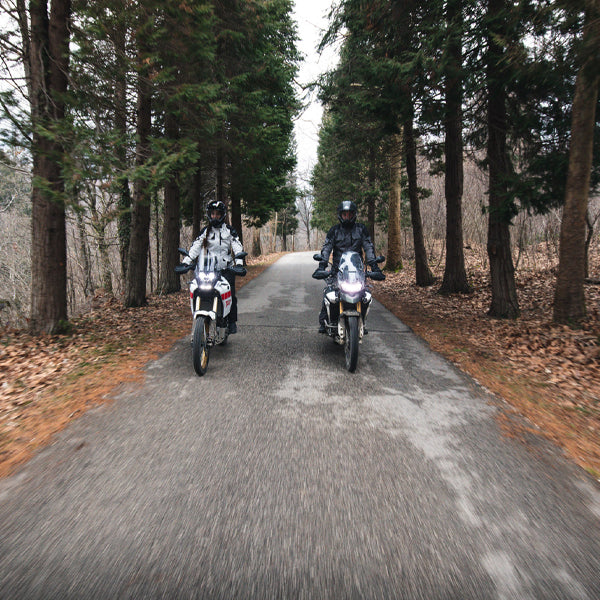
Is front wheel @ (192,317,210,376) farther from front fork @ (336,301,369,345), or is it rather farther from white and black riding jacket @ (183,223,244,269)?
front fork @ (336,301,369,345)

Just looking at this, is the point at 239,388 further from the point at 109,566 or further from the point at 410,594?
the point at 410,594

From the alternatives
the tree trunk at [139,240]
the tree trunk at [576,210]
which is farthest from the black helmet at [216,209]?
the tree trunk at [576,210]

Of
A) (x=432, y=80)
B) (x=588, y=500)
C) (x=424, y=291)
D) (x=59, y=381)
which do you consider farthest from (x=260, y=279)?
(x=588, y=500)

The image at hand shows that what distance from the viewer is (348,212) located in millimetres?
6145

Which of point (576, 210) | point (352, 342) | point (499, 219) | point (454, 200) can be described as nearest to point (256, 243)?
point (454, 200)

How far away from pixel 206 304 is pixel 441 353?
154 inches

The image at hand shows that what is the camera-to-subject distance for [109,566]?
6.48 feet

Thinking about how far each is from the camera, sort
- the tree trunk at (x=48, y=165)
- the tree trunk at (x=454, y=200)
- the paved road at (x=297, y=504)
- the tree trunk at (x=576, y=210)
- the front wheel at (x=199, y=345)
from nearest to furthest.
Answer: the paved road at (x=297, y=504) → the front wheel at (x=199, y=345) → the tree trunk at (x=48, y=165) → the tree trunk at (x=576, y=210) → the tree trunk at (x=454, y=200)

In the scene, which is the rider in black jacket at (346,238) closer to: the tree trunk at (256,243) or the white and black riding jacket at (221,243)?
the white and black riding jacket at (221,243)

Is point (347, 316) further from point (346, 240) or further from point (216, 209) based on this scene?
point (216, 209)

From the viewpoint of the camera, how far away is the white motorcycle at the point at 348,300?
5203 mm

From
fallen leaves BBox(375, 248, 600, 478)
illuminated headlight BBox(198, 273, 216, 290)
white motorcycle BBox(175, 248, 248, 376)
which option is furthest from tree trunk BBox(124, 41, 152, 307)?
fallen leaves BBox(375, 248, 600, 478)

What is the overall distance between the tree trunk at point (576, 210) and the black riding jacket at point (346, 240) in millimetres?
3827

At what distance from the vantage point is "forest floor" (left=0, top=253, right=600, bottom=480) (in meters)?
3.68
